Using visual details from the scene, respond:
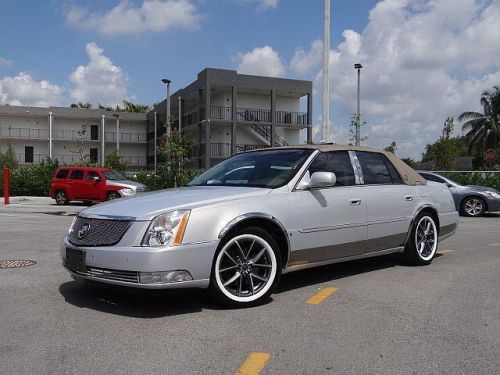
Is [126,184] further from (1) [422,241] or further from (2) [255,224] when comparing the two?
(2) [255,224]

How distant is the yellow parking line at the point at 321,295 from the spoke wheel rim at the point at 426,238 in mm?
1916

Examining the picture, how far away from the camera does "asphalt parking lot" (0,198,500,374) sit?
377 centimetres

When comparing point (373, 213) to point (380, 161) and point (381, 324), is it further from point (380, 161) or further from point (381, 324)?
point (381, 324)

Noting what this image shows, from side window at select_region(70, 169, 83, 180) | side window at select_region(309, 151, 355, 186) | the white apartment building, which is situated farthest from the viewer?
the white apartment building

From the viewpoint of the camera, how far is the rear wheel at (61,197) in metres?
23.6

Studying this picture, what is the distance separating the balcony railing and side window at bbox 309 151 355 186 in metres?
54.8

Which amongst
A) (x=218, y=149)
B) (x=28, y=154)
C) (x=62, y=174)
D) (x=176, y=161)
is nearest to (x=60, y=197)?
(x=62, y=174)

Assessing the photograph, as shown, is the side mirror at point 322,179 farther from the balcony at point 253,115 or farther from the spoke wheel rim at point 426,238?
the balcony at point 253,115

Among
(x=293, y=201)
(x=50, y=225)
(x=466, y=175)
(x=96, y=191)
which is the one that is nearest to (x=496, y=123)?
(x=466, y=175)

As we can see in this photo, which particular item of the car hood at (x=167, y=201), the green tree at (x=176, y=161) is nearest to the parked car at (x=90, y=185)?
the green tree at (x=176, y=161)

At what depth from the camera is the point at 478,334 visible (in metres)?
4.44

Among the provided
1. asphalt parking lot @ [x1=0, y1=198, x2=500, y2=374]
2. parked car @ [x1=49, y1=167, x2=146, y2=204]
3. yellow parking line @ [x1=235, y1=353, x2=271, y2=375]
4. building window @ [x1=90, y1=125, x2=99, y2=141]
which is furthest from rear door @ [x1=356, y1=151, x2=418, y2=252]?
building window @ [x1=90, y1=125, x2=99, y2=141]

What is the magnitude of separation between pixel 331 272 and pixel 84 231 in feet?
10.5

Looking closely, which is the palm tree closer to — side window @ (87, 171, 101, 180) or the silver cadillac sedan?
side window @ (87, 171, 101, 180)
